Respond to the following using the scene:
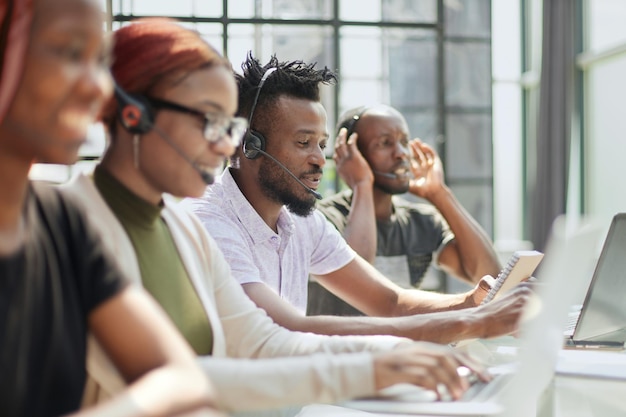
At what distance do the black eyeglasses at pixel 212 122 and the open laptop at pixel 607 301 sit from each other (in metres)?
0.94

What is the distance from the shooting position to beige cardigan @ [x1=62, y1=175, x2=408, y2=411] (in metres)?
1.06

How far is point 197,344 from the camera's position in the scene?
122cm

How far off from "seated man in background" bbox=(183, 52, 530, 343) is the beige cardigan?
1.45ft

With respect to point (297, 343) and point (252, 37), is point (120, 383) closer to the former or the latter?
point (297, 343)

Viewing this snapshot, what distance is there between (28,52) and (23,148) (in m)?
0.09

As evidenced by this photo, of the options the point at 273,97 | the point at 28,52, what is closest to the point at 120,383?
the point at 28,52

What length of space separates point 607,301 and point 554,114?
478 centimetres

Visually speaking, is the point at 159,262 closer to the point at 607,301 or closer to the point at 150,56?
the point at 150,56

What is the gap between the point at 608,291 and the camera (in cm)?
177

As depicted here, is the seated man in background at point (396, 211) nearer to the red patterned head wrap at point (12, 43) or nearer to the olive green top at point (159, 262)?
the olive green top at point (159, 262)

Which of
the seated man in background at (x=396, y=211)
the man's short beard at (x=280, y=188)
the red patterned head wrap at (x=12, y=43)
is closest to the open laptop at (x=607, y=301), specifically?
the man's short beard at (x=280, y=188)

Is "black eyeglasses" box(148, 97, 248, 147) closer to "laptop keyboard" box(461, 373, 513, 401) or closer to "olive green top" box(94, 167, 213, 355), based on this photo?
"olive green top" box(94, 167, 213, 355)

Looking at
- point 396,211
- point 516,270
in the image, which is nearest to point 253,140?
point 516,270

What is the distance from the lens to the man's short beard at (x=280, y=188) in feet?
6.80
